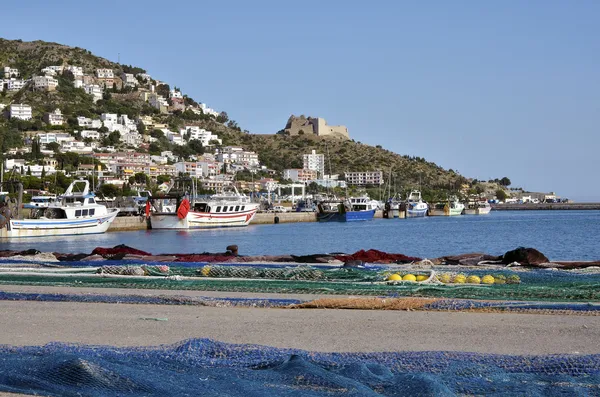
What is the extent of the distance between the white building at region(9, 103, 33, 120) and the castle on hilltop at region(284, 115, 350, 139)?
59337 mm

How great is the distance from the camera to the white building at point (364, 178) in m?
156

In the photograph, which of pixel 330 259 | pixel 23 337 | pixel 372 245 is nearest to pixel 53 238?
pixel 372 245

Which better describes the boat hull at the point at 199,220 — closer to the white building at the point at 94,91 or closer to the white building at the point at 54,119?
the white building at the point at 54,119

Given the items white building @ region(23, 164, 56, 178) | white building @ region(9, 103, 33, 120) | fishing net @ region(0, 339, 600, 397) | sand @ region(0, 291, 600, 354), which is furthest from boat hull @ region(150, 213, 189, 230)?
white building @ region(9, 103, 33, 120)

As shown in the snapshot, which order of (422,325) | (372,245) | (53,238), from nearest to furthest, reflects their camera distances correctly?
1. (422,325)
2. (372,245)
3. (53,238)

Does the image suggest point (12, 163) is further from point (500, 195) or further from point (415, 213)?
point (500, 195)

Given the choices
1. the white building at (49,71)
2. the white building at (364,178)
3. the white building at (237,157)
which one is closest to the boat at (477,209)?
the white building at (364,178)

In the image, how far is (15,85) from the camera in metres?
182

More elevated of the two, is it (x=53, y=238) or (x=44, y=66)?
(x=44, y=66)

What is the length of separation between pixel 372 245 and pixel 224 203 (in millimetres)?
23012

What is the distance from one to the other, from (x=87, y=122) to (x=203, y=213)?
374ft

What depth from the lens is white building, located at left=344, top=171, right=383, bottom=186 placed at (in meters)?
156

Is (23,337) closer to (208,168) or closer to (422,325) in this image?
(422,325)

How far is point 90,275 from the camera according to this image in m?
14.3
